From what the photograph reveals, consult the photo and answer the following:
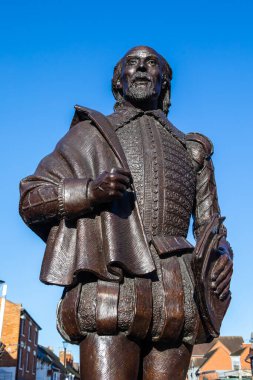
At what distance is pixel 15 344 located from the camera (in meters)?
37.2

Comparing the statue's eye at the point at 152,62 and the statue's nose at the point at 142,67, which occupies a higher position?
the statue's eye at the point at 152,62

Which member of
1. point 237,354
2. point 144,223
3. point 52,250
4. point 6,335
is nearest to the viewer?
point 52,250

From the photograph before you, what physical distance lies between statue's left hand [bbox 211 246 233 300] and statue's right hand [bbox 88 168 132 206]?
0.75 meters

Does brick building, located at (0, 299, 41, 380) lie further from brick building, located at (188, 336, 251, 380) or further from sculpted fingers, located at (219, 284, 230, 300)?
sculpted fingers, located at (219, 284, 230, 300)

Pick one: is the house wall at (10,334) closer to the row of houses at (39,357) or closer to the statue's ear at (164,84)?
the row of houses at (39,357)

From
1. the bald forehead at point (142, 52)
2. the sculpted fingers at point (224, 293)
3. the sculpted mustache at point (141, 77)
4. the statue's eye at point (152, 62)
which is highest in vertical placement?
the bald forehead at point (142, 52)

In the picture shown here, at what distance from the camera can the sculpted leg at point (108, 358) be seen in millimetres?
2762

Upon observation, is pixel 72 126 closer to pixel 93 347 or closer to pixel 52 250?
pixel 52 250

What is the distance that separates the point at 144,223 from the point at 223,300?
0.68 metres

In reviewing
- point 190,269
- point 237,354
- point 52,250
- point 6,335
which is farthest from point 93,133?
point 237,354

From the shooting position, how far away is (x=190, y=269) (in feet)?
10.5

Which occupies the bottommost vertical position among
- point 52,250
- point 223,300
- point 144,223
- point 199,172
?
point 223,300

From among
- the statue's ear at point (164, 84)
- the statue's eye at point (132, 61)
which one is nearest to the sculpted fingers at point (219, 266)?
the statue's ear at point (164, 84)

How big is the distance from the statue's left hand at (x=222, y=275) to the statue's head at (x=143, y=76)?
51.3 inches
